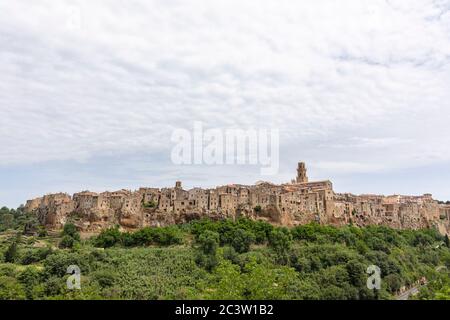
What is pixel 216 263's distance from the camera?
93.7 ft

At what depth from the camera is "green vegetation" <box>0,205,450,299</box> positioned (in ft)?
69.0

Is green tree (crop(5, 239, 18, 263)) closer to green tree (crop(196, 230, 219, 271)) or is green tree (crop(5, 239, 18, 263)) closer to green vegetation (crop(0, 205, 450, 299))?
green vegetation (crop(0, 205, 450, 299))

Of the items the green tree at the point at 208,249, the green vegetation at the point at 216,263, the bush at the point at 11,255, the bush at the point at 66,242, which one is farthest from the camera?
the bush at the point at 66,242

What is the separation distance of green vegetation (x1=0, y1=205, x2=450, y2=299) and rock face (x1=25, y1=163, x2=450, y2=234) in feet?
9.79

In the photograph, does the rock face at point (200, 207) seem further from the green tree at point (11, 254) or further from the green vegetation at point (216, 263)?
the green tree at point (11, 254)

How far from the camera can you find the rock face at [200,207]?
40.7 metres

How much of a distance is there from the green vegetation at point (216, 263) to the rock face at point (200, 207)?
2985 millimetres

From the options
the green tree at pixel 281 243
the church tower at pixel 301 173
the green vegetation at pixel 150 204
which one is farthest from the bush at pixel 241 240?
the church tower at pixel 301 173

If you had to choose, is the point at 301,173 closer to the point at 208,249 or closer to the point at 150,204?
the point at 150,204

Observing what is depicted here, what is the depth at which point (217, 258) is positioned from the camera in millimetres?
28969

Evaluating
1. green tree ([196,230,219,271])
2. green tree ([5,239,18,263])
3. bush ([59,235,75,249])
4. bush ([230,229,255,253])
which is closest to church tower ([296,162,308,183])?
bush ([230,229,255,253])
